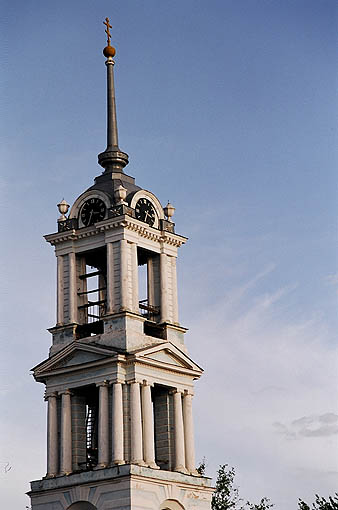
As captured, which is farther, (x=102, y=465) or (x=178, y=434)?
(x=178, y=434)

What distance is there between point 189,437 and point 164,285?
7340 mm

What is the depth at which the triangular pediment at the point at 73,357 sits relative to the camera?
64438mm

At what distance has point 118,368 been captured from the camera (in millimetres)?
63594

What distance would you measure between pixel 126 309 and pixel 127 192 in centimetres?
639

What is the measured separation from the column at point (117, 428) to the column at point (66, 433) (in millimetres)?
2889

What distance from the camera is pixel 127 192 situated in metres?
67.9

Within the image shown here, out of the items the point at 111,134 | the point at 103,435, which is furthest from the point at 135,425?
the point at 111,134

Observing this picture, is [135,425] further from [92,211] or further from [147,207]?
[147,207]

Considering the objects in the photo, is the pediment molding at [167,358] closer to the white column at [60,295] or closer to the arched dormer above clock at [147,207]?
the white column at [60,295]

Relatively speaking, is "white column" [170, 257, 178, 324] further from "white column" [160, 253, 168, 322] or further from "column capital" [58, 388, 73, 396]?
"column capital" [58, 388, 73, 396]

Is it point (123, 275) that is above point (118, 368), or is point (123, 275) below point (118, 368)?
above

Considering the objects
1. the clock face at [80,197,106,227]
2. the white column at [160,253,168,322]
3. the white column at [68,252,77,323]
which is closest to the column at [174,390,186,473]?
the white column at [160,253,168,322]

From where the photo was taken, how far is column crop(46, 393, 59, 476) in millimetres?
64812

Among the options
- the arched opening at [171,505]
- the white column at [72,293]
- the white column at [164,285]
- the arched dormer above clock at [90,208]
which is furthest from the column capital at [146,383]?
the arched dormer above clock at [90,208]
